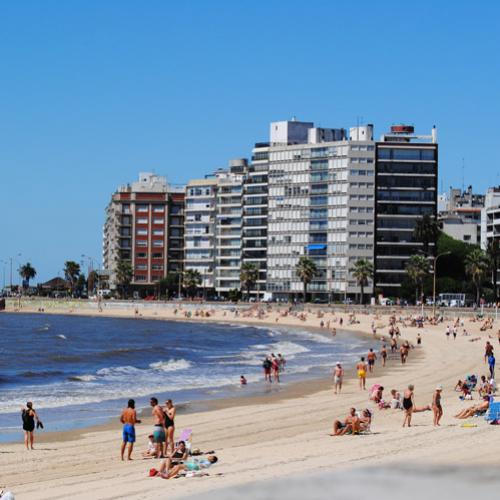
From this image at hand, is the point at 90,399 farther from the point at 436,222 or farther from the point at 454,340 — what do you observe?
the point at 436,222

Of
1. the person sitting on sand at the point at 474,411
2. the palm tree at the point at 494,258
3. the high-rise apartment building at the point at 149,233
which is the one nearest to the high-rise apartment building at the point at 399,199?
the palm tree at the point at 494,258

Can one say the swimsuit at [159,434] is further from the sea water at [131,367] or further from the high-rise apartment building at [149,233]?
the high-rise apartment building at [149,233]

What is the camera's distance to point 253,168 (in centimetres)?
16850

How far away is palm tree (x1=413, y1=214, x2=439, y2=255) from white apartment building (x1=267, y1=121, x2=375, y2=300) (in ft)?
52.7

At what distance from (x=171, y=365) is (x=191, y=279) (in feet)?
392

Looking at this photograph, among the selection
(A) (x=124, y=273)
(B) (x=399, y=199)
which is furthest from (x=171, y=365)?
(A) (x=124, y=273)

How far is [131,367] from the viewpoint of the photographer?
55.1m

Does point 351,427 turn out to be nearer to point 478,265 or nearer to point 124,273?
point 478,265

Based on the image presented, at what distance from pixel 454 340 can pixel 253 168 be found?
95.6 metres

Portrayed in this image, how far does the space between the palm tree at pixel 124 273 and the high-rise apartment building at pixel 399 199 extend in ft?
193

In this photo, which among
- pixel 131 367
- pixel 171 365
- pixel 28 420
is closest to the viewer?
pixel 28 420

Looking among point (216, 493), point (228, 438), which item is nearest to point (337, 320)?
point (228, 438)

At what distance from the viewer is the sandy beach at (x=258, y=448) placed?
17953mm

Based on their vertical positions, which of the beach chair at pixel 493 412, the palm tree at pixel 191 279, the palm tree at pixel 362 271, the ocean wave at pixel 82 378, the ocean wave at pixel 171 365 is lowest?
the ocean wave at pixel 171 365
